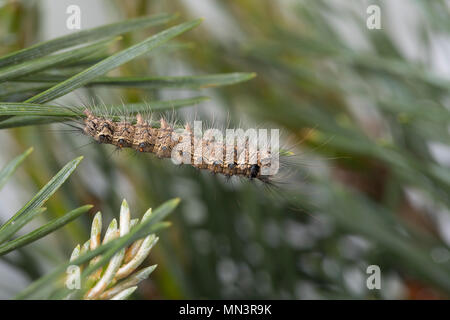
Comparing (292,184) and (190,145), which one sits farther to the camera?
(292,184)

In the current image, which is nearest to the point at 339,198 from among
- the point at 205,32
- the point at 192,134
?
the point at 192,134

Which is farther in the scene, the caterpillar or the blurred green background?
the blurred green background

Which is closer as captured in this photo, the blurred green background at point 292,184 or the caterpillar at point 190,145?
the caterpillar at point 190,145
